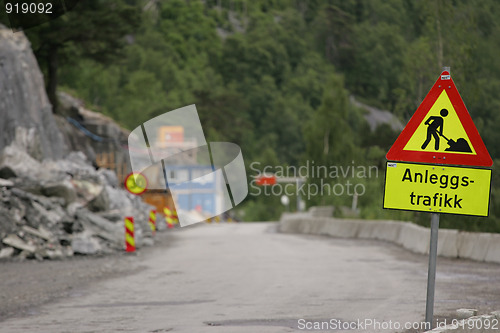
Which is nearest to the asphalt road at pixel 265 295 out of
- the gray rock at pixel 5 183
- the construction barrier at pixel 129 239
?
the construction barrier at pixel 129 239

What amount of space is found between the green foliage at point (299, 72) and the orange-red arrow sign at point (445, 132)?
603 inches

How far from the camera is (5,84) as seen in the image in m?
29.8

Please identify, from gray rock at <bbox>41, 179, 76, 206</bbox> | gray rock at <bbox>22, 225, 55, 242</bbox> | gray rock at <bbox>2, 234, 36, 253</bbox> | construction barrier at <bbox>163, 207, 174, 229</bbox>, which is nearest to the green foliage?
construction barrier at <bbox>163, 207, 174, 229</bbox>

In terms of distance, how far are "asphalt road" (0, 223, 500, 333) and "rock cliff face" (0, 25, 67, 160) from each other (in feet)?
34.3

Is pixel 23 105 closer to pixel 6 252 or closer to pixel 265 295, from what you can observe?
pixel 6 252

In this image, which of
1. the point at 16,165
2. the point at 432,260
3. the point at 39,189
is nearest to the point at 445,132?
the point at 432,260

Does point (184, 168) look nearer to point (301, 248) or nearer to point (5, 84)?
point (5, 84)

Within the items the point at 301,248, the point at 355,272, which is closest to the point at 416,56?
the point at 301,248

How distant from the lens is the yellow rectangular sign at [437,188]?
23.5ft

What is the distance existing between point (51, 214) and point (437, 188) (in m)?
16.2

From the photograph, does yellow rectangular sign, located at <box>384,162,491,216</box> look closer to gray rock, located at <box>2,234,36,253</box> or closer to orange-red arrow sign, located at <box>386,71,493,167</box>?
orange-red arrow sign, located at <box>386,71,493,167</box>

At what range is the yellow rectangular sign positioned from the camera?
7.16 m

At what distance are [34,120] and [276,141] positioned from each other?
398 ft

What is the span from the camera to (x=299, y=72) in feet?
568
